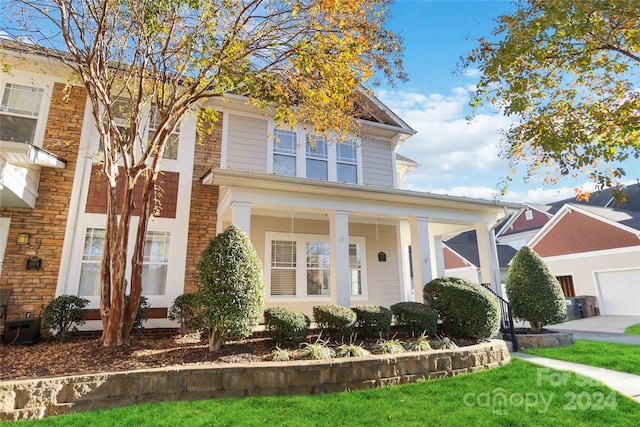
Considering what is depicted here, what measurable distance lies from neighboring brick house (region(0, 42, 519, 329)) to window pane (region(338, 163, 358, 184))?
74 millimetres

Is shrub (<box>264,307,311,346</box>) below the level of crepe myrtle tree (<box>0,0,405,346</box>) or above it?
below

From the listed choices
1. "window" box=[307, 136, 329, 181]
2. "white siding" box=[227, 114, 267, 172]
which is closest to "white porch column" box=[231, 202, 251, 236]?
"white siding" box=[227, 114, 267, 172]

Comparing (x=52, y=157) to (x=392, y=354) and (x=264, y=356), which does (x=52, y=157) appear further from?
(x=392, y=354)

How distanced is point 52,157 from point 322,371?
694 centimetres

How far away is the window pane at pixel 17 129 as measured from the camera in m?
7.41

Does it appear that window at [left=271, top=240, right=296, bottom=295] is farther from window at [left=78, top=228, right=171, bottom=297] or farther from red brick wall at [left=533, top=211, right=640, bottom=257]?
red brick wall at [left=533, top=211, right=640, bottom=257]

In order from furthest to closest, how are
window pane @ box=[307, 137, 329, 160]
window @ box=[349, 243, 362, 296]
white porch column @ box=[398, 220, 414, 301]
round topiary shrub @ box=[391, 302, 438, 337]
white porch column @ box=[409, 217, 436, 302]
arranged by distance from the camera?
white porch column @ box=[398, 220, 414, 301] < window @ box=[349, 243, 362, 296] < window pane @ box=[307, 137, 329, 160] < white porch column @ box=[409, 217, 436, 302] < round topiary shrub @ box=[391, 302, 438, 337]

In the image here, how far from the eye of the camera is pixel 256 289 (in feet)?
17.6

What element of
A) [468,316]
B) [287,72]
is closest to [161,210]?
[287,72]

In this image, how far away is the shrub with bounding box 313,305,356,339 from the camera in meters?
5.96

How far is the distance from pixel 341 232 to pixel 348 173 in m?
2.85

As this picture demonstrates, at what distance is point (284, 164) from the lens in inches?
385

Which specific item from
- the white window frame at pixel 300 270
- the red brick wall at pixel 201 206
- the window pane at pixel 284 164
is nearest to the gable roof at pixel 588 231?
the white window frame at pixel 300 270

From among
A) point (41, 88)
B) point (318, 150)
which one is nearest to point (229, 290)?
point (318, 150)
